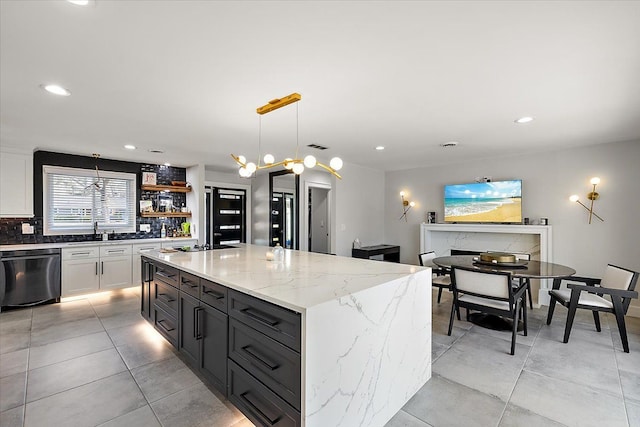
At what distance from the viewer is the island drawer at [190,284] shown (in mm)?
2279

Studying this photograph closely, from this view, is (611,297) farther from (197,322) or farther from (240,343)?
(197,322)

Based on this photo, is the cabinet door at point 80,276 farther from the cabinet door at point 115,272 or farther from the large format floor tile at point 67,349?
the large format floor tile at point 67,349

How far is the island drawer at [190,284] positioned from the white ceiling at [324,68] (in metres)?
1.48

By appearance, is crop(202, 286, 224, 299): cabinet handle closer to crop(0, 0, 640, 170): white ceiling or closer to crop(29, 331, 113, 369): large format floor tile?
crop(0, 0, 640, 170): white ceiling

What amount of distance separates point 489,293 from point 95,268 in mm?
5492

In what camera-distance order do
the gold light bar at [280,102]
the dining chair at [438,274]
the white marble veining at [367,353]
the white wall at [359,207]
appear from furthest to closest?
the white wall at [359,207] < the dining chair at [438,274] < the gold light bar at [280,102] < the white marble veining at [367,353]

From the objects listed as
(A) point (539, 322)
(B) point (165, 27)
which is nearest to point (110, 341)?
(B) point (165, 27)

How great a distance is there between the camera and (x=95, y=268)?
465 centimetres

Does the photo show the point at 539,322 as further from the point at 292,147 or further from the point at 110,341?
the point at 110,341

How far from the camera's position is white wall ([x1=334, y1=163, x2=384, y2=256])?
5.57 meters

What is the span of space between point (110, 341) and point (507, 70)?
426 cm

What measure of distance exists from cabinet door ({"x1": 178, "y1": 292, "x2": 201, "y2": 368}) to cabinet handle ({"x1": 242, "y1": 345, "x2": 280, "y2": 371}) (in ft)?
2.18

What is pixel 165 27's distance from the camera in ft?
5.17

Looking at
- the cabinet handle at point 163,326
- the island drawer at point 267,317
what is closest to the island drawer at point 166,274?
the cabinet handle at point 163,326
